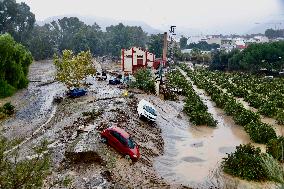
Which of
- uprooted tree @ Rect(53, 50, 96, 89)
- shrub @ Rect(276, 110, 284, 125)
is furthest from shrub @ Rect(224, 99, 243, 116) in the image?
uprooted tree @ Rect(53, 50, 96, 89)

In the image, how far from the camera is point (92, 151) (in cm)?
2438

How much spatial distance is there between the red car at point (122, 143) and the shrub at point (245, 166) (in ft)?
20.1

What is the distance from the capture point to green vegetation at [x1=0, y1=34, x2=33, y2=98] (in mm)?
53688

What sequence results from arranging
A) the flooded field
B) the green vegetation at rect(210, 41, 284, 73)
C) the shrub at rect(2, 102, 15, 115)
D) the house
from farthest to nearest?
the green vegetation at rect(210, 41, 284, 73)
the house
the shrub at rect(2, 102, 15, 115)
the flooded field

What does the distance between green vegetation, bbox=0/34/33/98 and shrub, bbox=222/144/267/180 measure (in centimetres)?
3586

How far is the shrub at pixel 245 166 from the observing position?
978 inches

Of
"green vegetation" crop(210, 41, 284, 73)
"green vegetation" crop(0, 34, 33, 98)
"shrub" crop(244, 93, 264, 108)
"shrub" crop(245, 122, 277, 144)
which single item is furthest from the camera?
"green vegetation" crop(210, 41, 284, 73)

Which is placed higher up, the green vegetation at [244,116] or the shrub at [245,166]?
the shrub at [245,166]

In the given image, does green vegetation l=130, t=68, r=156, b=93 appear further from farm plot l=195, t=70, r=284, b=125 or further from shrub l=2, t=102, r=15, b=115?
shrub l=2, t=102, r=15, b=115

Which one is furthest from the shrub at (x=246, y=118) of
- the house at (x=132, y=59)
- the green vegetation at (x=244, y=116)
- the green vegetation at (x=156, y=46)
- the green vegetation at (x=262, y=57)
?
the green vegetation at (x=156, y=46)

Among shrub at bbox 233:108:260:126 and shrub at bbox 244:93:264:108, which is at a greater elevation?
shrub at bbox 233:108:260:126

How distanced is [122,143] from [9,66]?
3534 cm

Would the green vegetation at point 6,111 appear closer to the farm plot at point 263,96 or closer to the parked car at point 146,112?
the parked car at point 146,112

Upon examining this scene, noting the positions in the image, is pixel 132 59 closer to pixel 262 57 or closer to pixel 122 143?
pixel 262 57
